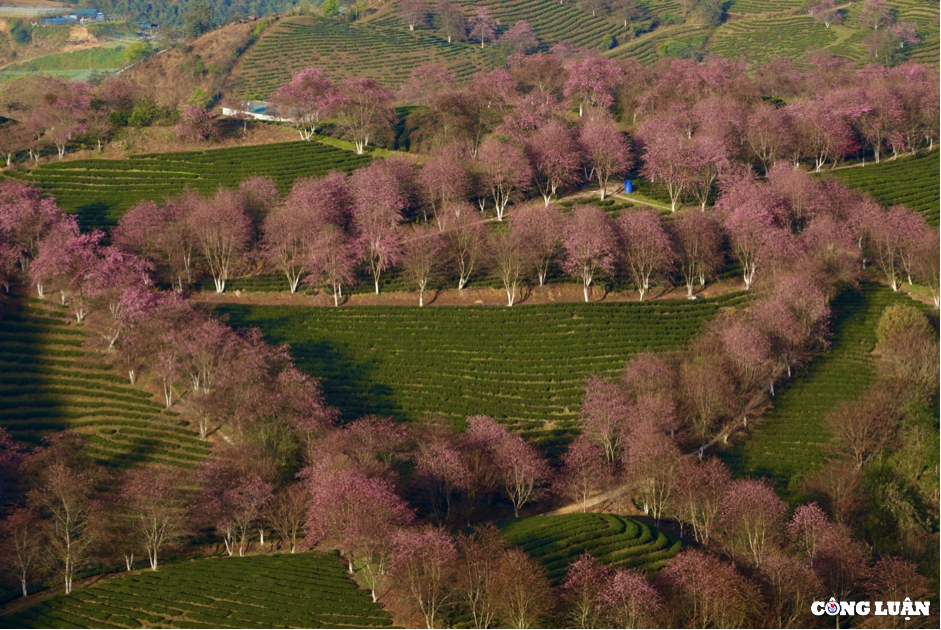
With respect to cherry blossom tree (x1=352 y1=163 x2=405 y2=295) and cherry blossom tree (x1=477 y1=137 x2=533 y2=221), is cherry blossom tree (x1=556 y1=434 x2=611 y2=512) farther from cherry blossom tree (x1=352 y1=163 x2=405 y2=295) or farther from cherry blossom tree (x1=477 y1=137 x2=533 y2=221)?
cherry blossom tree (x1=477 y1=137 x2=533 y2=221)

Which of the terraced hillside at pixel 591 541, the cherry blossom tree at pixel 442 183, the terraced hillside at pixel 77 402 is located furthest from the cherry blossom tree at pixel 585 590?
the cherry blossom tree at pixel 442 183

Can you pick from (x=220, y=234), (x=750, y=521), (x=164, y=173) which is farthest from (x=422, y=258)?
(x=750, y=521)

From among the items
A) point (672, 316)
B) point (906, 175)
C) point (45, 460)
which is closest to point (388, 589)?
point (45, 460)

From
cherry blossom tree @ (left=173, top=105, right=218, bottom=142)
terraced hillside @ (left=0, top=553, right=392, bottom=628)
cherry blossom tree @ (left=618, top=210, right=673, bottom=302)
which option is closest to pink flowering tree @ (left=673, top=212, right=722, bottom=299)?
cherry blossom tree @ (left=618, top=210, right=673, bottom=302)

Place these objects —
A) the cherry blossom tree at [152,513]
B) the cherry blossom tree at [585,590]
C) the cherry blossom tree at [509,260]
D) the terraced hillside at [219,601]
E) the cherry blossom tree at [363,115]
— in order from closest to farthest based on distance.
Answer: the cherry blossom tree at [585,590], the terraced hillside at [219,601], the cherry blossom tree at [152,513], the cherry blossom tree at [509,260], the cherry blossom tree at [363,115]

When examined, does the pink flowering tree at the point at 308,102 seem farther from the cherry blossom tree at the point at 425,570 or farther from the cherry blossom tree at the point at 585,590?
the cherry blossom tree at the point at 585,590

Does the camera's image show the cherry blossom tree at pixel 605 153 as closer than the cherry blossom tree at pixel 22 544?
No
